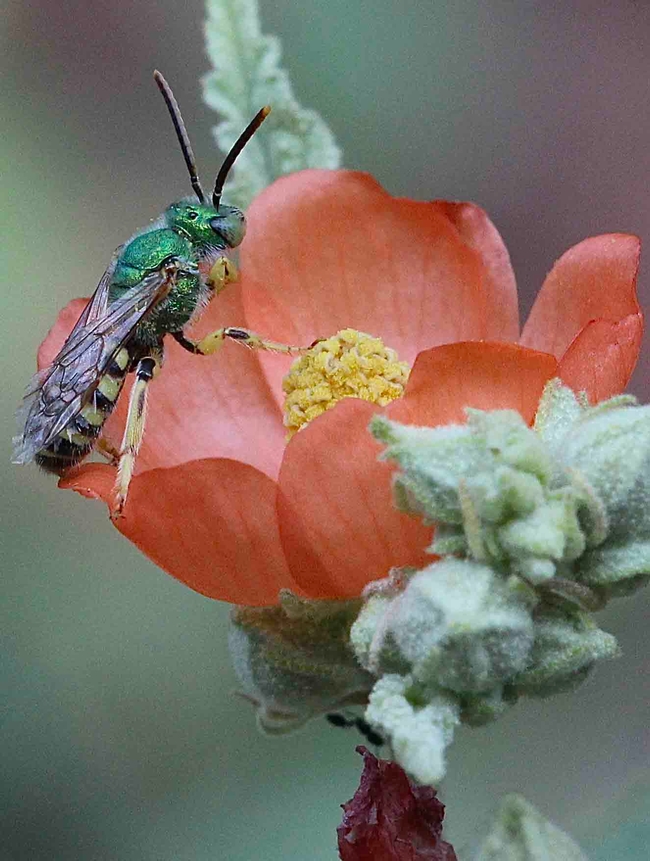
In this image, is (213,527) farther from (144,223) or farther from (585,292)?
(144,223)

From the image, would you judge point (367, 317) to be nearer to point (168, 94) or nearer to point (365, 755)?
point (168, 94)

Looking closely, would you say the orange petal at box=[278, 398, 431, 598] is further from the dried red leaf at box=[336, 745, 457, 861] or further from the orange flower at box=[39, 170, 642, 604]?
the dried red leaf at box=[336, 745, 457, 861]

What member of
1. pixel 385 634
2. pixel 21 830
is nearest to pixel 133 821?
pixel 21 830

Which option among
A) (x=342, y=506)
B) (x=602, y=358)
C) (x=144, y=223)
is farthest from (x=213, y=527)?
(x=144, y=223)

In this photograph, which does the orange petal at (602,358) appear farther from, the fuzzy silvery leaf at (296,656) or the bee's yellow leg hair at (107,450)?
the bee's yellow leg hair at (107,450)

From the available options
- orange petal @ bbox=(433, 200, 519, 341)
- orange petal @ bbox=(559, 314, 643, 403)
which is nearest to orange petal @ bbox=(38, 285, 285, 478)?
orange petal @ bbox=(433, 200, 519, 341)

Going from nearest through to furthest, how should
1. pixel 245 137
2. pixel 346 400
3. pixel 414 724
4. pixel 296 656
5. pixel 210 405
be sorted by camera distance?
1. pixel 414 724
2. pixel 346 400
3. pixel 296 656
4. pixel 245 137
5. pixel 210 405
